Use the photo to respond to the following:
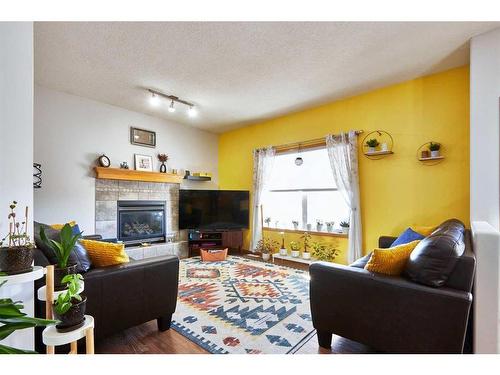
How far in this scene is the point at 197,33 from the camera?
2232 mm

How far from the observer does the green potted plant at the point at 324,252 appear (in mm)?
3801

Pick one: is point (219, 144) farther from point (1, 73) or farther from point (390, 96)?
point (1, 73)

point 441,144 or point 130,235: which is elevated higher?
point 441,144

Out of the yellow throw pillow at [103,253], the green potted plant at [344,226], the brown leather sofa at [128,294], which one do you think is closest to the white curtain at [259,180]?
the green potted plant at [344,226]

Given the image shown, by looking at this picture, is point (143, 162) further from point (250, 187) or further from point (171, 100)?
point (250, 187)

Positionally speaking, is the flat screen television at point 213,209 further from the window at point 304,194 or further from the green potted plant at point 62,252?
the green potted plant at point 62,252

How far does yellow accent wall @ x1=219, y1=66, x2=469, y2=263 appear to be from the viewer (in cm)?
284

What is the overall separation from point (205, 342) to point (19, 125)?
1921 mm

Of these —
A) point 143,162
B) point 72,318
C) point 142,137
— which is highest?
point 142,137

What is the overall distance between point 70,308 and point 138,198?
3.27 meters

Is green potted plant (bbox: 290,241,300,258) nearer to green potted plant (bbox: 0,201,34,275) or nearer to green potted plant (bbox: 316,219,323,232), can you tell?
green potted plant (bbox: 316,219,323,232)

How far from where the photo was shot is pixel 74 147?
3.62m

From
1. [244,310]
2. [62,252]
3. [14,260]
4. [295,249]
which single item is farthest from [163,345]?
[295,249]
